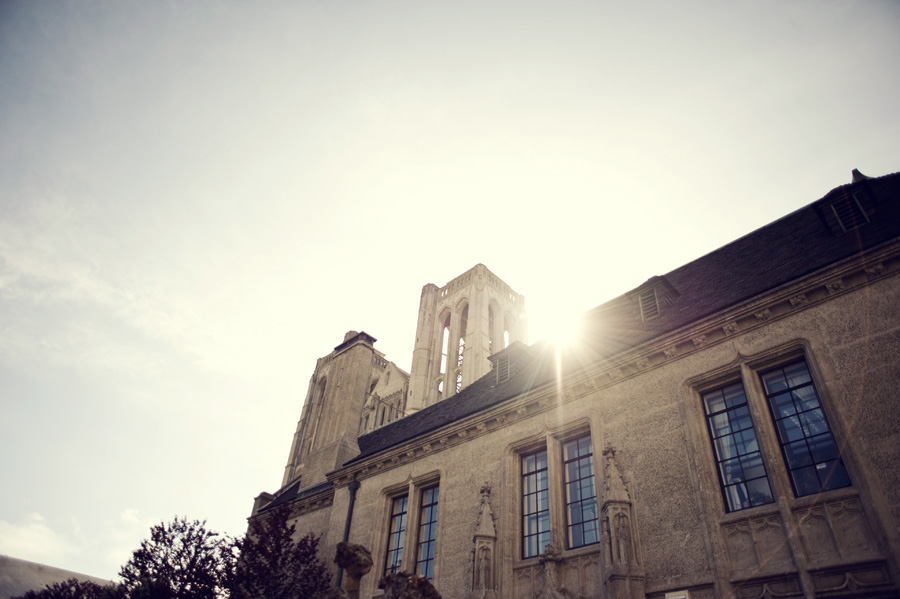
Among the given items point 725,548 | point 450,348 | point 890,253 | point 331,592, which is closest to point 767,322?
point 890,253

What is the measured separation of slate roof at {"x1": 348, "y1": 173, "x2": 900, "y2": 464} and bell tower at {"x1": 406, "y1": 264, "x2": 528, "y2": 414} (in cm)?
3814

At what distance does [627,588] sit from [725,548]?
1856mm

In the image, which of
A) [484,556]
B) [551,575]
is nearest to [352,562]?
[484,556]

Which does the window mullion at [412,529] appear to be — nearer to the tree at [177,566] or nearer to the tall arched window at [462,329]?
the tree at [177,566]

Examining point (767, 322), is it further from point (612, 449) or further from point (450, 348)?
point (450, 348)

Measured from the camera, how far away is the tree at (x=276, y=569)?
595 inches

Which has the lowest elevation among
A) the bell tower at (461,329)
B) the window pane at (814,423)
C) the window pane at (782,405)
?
the window pane at (814,423)

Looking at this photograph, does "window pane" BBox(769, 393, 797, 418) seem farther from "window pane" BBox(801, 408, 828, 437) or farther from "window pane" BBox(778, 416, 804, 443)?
"window pane" BBox(801, 408, 828, 437)

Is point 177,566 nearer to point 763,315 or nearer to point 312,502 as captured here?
point 312,502

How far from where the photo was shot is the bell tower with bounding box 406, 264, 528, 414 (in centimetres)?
5744

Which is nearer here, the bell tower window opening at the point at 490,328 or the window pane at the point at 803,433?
the window pane at the point at 803,433

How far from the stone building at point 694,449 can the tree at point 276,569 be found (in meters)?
1.28

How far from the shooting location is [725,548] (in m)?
9.54

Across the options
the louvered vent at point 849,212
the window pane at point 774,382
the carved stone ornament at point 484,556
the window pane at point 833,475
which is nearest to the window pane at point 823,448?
the window pane at point 833,475
